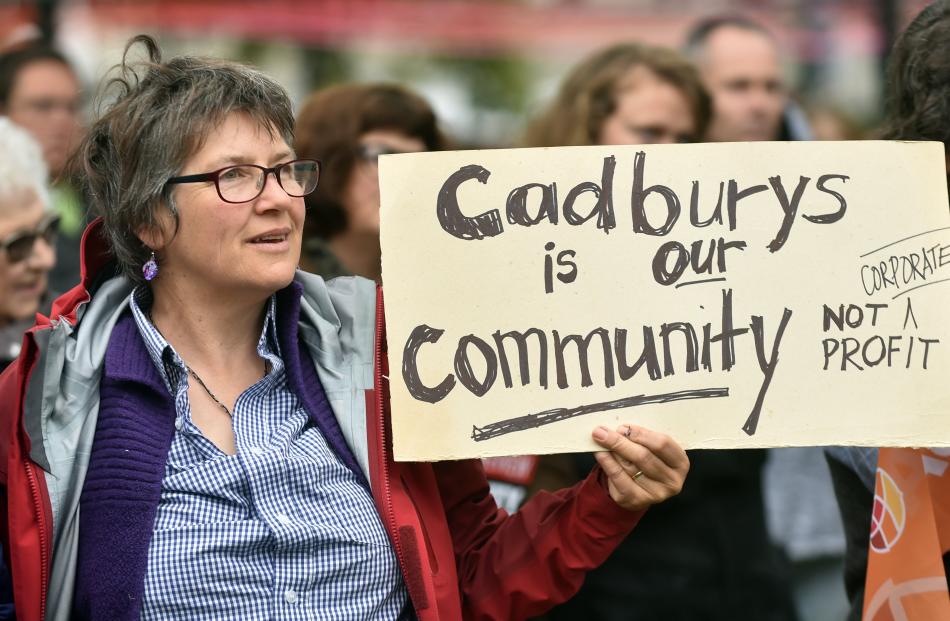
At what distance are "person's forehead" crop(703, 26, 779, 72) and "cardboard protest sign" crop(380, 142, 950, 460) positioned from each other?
8.74 feet

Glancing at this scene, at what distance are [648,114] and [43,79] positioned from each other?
7.90ft

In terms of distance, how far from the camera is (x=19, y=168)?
344 centimetres

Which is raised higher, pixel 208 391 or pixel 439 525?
pixel 208 391

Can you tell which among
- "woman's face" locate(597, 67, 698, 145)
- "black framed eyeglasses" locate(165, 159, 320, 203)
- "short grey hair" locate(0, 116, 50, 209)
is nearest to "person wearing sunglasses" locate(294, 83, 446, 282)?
"woman's face" locate(597, 67, 698, 145)

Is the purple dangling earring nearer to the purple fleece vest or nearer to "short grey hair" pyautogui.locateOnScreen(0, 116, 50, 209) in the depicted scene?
the purple fleece vest

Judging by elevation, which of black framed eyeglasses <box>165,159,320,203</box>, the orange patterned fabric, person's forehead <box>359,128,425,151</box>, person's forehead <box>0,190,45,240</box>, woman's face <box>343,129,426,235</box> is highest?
person's forehead <box>359,128,425,151</box>

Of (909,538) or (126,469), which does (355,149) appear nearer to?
(126,469)

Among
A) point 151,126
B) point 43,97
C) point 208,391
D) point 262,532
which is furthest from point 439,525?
point 43,97

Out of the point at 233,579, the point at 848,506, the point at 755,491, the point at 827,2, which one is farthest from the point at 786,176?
the point at 827,2

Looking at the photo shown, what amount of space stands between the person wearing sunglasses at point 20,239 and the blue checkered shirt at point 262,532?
95cm

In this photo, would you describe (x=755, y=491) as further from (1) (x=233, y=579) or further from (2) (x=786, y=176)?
(1) (x=233, y=579)

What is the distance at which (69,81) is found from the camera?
5.04 metres

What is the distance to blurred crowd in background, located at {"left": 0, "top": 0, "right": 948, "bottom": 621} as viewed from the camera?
137 inches

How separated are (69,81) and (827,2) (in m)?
4.31
